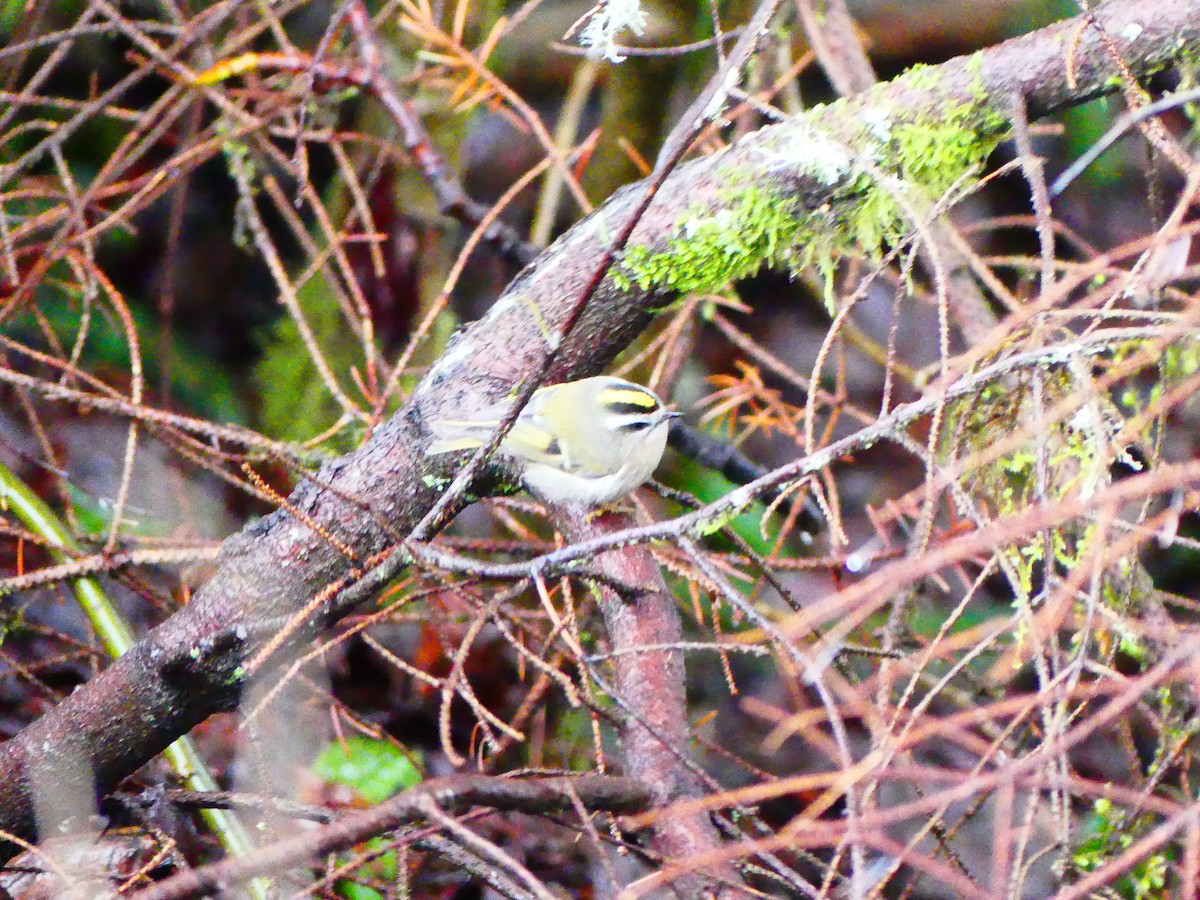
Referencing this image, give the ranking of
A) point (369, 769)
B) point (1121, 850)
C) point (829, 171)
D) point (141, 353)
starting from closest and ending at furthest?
point (829, 171)
point (1121, 850)
point (369, 769)
point (141, 353)

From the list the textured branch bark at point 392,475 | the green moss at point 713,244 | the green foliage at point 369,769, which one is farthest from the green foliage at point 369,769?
the green moss at point 713,244

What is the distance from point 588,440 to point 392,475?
2.24ft

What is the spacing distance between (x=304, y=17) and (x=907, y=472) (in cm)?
448

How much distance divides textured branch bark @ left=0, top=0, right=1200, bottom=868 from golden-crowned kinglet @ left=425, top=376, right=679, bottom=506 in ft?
→ 1.09

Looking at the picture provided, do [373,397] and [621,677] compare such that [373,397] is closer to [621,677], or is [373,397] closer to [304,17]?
[621,677]

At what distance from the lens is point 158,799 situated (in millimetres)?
2219

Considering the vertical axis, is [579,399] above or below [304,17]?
below

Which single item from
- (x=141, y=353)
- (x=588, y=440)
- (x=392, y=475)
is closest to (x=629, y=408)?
(x=588, y=440)

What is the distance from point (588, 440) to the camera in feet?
9.30

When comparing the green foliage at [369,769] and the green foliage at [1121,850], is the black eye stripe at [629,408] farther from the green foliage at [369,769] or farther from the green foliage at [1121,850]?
the green foliage at [1121,850]

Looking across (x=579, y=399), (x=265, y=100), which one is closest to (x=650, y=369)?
(x=579, y=399)

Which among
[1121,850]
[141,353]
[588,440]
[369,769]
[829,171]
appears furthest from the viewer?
[141,353]

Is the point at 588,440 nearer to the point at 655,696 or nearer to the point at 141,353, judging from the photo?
the point at 655,696

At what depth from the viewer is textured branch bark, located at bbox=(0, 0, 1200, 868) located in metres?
2.26
